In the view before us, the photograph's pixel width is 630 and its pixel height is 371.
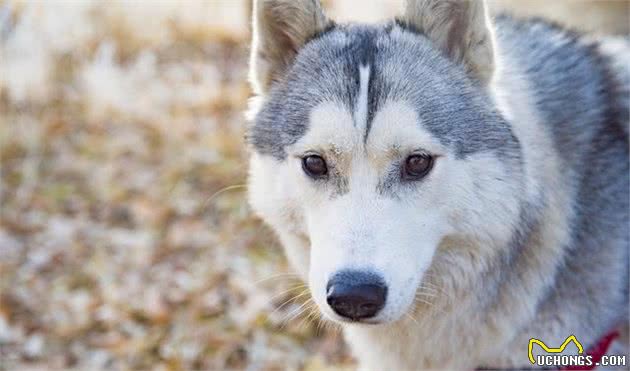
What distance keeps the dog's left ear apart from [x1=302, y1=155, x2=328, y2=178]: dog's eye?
0.62m

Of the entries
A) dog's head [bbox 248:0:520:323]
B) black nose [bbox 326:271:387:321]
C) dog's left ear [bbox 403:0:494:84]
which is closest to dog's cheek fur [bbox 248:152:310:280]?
dog's head [bbox 248:0:520:323]

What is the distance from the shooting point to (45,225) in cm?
513

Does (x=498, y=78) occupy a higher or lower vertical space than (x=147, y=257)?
higher

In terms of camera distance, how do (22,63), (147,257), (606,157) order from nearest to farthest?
1. (606,157)
2. (147,257)
3. (22,63)

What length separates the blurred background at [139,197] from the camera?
4070mm

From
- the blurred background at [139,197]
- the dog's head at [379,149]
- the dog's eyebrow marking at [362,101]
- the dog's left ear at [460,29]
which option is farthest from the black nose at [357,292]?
the blurred background at [139,197]

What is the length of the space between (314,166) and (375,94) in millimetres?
309

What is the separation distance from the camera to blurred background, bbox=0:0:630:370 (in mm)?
4070

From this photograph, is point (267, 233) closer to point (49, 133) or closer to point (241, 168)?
point (241, 168)

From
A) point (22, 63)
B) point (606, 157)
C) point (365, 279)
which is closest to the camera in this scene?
point (365, 279)

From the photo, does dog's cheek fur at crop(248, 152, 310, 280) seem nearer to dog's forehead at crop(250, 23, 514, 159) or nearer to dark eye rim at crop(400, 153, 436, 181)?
dog's forehead at crop(250, 23, 514, 159)

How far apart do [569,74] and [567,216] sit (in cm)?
59

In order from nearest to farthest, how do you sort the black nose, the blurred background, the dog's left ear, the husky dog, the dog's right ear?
the black nose
the husky dog
the dog's left ear
the dog's right ear
the blurred background

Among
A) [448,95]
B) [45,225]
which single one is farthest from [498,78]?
[45,225]
